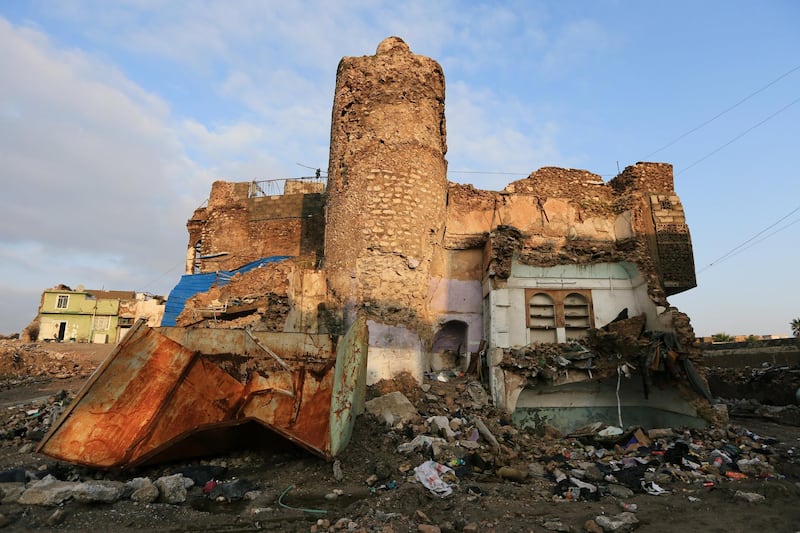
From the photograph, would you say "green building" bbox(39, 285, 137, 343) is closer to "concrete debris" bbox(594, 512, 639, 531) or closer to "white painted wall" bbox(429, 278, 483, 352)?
"white painted wall" bbox(429, 278, 483, 352)

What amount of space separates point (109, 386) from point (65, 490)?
1.35m

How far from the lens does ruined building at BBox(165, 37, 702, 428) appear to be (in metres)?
9.02

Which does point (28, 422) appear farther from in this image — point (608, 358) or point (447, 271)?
point (608, 358)

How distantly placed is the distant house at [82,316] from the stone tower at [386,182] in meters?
26.0

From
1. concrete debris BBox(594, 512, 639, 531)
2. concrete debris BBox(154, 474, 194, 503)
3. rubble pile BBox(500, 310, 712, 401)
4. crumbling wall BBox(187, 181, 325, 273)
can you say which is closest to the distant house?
crumbling wall BBox(187, 181, 325, 273)

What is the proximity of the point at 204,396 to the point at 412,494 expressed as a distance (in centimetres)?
294

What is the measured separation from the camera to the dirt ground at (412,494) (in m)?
3.65

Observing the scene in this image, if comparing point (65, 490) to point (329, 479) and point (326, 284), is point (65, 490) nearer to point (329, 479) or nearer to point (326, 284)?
point (329, 479)

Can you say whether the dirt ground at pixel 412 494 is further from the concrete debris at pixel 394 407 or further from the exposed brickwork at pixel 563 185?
the exposed brickwork at pixel 563 185

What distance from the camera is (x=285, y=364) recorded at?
5.94 metres

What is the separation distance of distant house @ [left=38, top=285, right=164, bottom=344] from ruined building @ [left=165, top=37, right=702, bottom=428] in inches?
945

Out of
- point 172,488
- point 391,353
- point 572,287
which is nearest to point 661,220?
point 572,287

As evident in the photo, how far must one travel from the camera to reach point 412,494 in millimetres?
4324

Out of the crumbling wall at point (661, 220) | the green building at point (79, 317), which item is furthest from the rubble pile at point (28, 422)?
the green building at point (79, 317)
